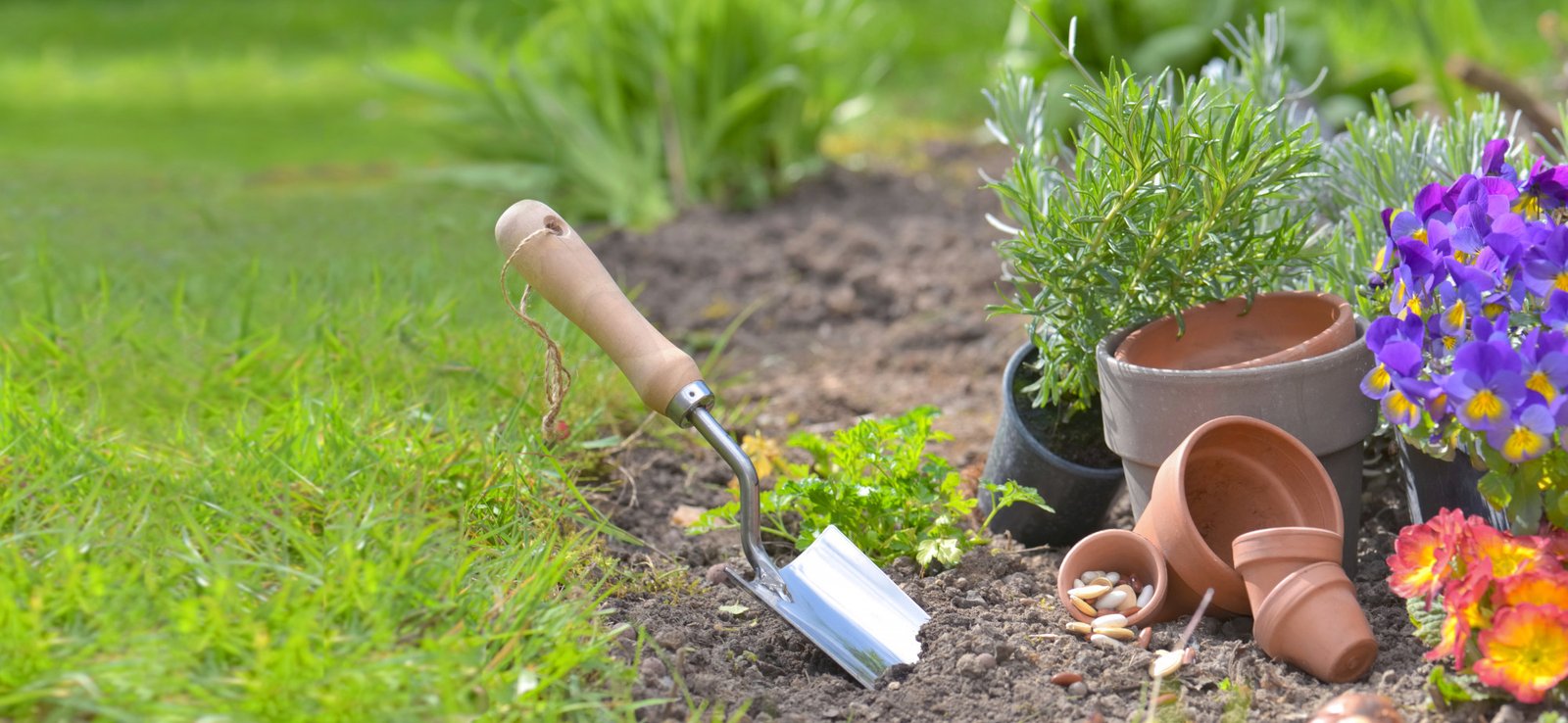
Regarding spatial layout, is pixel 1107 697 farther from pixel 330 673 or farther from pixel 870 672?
pixel 330 673

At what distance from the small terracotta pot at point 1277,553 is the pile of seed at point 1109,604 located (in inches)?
5.9

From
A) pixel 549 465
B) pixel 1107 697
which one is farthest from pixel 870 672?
pixel 549 465

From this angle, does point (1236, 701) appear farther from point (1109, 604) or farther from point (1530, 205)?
point (1530, 205)

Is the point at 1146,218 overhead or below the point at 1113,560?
overhead

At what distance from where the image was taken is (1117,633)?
1803 mm

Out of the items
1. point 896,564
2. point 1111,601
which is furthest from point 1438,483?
point 896,564

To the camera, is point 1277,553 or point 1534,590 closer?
point 1534,590

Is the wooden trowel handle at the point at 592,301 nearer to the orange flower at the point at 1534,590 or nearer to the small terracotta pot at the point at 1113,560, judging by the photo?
the small terracotta pot at the point at 1113,560

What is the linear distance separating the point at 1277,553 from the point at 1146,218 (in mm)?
506

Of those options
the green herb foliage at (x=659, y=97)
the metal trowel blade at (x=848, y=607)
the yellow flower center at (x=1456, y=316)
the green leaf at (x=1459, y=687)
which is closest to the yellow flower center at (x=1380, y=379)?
the yellow flower center at (x=1456, y=316)

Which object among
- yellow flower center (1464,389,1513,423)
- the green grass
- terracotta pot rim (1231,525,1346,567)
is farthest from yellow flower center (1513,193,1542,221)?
the green grass

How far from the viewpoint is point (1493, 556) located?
1567mm

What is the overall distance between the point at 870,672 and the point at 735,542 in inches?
20.7

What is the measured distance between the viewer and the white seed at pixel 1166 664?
1.68 meters
